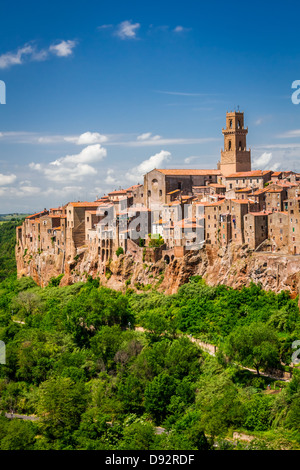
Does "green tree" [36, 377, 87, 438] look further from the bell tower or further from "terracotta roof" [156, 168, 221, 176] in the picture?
the bell tower

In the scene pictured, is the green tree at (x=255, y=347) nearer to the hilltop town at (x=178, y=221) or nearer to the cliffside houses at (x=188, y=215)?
the hilltop town at (x=178, y=221)

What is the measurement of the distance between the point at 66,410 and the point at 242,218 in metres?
23.1

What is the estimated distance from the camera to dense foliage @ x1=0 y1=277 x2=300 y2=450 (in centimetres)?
3556

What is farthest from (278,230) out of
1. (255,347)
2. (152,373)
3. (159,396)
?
(159,396)

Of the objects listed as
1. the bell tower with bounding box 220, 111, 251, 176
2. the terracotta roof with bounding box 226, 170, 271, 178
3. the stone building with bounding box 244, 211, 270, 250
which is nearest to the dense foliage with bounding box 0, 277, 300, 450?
the stone building with bounding box 244, 211, 270, 250

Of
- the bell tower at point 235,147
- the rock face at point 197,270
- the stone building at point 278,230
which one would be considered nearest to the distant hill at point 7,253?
the rock face at point 197,270

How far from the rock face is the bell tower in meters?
19.5

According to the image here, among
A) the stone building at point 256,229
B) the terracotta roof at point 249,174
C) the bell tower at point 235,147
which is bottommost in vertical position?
the stone building at point 256,229

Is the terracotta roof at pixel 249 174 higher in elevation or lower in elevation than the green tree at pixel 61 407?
higher

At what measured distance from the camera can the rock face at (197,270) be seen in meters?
49.5

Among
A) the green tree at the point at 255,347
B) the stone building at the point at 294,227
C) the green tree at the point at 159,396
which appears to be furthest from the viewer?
the stone building at the point at 294,227

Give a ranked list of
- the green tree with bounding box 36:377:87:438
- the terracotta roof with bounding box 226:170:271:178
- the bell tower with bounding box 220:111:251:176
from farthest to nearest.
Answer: the bell tower with bounding box 220:111:251:176, the terracotta roof with bounding box 226:170:271:178, the green tree with bounding box 36:377:87:438

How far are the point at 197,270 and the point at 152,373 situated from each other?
15.2 metres
